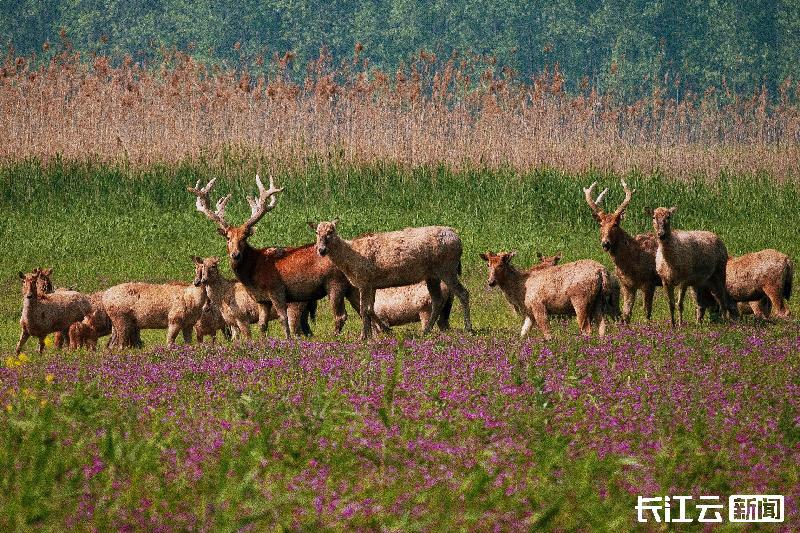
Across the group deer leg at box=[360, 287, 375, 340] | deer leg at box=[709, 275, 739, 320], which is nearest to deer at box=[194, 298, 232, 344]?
deer leg at box=[360, 287, 375, 340]

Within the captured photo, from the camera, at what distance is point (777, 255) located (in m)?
23.1

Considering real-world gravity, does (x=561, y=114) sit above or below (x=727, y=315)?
above

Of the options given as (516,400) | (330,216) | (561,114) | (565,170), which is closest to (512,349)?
(516,400)

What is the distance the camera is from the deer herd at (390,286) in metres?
20.3

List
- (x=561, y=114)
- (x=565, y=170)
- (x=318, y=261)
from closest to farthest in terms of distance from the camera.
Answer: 1. (x=318, y=261)
2. (x=565, y=170)
3. (x=561, y=114)

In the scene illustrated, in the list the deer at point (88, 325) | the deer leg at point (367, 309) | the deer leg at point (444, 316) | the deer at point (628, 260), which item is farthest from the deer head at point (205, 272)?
the deer at point (628, 260)

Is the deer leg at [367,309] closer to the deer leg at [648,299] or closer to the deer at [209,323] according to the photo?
the deer at [209,323]

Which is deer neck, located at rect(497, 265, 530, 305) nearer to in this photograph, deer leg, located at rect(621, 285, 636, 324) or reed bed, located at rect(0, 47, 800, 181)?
deer leg, located at rect(621, 285, 636, 324)

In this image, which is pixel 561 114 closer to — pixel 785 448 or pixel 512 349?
pixel 512 349

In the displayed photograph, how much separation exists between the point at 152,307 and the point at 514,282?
5562 mm

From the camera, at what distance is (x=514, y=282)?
20.5 meters

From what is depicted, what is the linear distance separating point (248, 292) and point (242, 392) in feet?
26.6

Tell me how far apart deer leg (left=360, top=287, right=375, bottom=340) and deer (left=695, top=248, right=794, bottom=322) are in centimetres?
511

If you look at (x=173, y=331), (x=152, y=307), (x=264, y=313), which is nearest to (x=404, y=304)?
(x=264, y=313)
